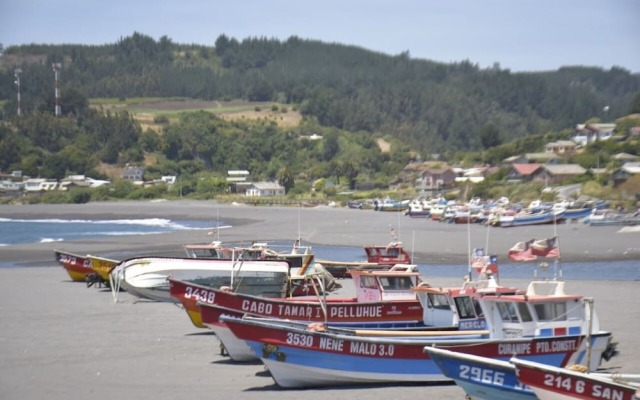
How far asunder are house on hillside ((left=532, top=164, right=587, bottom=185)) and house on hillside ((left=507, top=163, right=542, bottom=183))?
92 cm

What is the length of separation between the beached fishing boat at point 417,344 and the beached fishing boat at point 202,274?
1083 centimetres

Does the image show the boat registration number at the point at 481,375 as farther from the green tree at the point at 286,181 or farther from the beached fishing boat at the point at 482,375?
the green tree at the point at 286,181

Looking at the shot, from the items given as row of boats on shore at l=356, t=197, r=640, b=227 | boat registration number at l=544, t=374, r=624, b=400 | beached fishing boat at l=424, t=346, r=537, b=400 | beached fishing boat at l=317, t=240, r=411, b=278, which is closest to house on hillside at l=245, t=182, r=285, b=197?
row of boats on shore at l=356, t=197, r=640, b=227

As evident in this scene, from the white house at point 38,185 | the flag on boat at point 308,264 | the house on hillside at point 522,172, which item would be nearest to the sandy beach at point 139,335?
the flag on boat at point 308,264

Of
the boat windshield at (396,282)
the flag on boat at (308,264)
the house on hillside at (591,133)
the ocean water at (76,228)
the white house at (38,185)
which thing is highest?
the house on hillside at (591,133)

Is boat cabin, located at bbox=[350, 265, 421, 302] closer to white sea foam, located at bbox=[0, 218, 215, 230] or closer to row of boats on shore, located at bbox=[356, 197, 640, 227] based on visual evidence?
row of boats on shore, located at bbox=[356, 197, 640, 227]

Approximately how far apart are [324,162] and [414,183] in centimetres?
2983

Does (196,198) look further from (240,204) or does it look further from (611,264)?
(611,264)

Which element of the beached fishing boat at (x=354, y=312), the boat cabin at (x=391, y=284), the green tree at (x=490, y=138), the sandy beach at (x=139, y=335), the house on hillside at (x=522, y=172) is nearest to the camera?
the sandy beach at (x=139, y=335)

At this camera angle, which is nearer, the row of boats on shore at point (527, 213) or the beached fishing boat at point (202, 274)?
the beached fishing boat at point (202, 274)

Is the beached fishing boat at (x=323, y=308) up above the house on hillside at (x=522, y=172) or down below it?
above

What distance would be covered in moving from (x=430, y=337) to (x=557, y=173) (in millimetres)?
80695

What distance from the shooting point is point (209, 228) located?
75.7 metres

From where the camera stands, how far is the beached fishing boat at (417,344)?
2023cm
